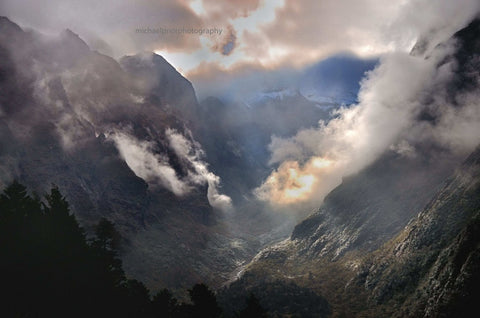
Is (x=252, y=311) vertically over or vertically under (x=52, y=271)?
under

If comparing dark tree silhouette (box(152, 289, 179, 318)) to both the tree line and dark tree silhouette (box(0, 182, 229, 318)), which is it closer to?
the tree line

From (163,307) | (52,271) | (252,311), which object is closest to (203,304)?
(252,311)

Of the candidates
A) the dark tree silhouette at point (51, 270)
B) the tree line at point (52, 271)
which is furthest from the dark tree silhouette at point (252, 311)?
the dark tree silhouette at point (51, 270)

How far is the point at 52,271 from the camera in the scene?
55875 mm

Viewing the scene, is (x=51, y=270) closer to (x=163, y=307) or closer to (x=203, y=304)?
(x=203, y=304)

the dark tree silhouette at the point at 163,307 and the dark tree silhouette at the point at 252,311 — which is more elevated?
the dark tree silhouette at the point at 163,307

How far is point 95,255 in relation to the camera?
6600cm

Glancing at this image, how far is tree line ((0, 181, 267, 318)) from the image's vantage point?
5225 cm

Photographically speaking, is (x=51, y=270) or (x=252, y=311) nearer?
(x=51, y=270)

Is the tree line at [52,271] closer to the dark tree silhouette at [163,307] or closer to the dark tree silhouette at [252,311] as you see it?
the dark tree silhouette at [252,311]

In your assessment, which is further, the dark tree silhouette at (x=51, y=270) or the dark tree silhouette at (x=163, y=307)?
the dark tree silhouette at (x=163, y=307)

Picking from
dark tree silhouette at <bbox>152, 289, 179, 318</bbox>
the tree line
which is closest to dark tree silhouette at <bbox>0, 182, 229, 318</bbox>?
the tree line

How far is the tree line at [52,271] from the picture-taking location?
2057 inches

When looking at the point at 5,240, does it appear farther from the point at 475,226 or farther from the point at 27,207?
the point at 475,226
